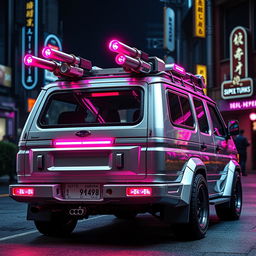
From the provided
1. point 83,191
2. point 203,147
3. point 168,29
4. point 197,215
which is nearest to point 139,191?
point 83,191

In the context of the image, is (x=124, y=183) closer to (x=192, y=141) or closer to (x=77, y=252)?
(x=77, y=252)

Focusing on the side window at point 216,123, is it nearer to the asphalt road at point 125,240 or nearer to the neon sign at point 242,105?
the asphalt road at point 125,240

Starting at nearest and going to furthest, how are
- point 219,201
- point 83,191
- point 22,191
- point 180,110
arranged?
point 83,191
point 22,191
point 180,110
point 219,201

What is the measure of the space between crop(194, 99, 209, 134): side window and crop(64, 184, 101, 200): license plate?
2038 mm

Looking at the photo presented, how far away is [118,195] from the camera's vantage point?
6285mm

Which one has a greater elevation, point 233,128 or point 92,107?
point 92,107

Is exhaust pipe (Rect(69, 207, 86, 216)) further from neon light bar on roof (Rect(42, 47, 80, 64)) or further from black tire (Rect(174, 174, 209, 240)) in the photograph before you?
neon light bar on roof (Rect(42, 47, 80, 64))

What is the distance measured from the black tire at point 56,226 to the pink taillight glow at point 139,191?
4.57 feet

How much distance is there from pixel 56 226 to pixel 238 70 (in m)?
20.2

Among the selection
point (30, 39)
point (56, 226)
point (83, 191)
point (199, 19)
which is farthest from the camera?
point (30, 39)

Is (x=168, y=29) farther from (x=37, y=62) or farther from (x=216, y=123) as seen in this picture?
(x=37, y=62)

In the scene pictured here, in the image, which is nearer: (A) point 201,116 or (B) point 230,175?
(A) point 201,116

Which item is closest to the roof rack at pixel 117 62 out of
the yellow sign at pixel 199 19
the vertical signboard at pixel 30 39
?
the yellow sign at pixel 199 19

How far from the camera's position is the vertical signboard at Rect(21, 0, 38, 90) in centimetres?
2909
